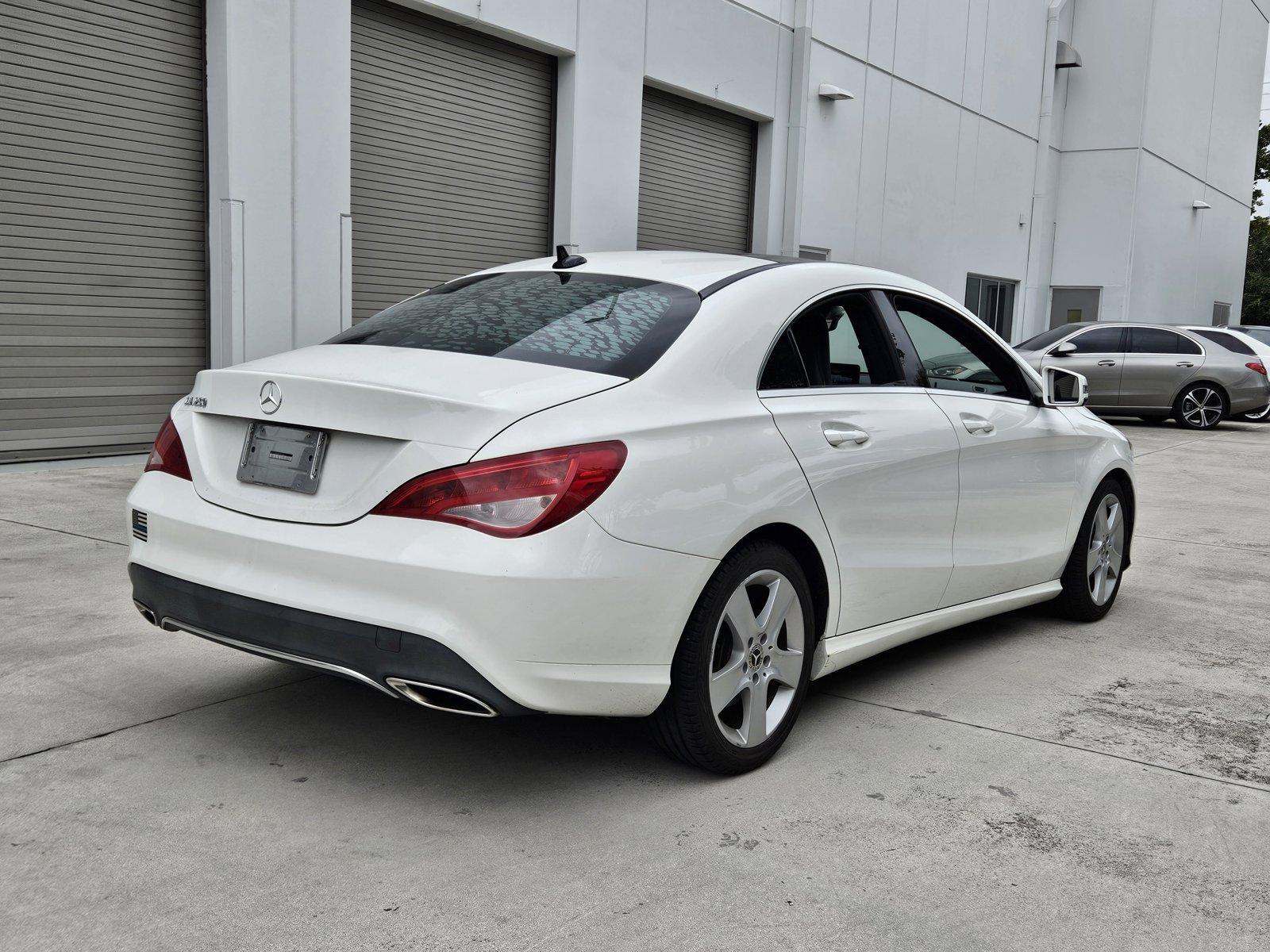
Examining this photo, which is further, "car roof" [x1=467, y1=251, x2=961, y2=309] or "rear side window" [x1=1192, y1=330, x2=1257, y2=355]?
"rear side window" [x1=1192, y1=330, x2=1257, y2=355]

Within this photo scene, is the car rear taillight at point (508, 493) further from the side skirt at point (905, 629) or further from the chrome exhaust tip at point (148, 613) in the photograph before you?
the side skirt at point (905, 629)

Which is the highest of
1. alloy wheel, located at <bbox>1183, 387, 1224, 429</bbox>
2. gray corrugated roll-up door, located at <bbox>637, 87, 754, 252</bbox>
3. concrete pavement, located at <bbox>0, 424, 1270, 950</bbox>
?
gray corrugated roll-up door, located at <bbox>637, 87, 754, 252</bbox>

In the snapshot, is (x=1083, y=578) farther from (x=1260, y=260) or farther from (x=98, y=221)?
(x=1260, y=260)

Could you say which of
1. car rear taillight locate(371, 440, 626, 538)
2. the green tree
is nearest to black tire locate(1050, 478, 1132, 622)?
car rear taillight locate(371, 440, 626, 538)

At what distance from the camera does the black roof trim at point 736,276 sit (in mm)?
3789

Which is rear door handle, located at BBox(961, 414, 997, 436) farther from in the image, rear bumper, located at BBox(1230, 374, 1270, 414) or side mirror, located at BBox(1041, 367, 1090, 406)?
rear bumper, located at BBox(1230, 374, 1270, 414)

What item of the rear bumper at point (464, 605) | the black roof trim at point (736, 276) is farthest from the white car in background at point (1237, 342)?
the rear bumper at point (464, 605)

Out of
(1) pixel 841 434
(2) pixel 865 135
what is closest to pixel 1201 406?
(2) pixel 865 135

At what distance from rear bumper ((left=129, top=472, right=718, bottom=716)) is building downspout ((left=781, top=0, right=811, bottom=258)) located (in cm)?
1453

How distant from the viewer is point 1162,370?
18500 mm

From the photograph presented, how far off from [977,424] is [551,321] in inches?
69.2

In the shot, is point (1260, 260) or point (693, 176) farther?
point (1260, 260)

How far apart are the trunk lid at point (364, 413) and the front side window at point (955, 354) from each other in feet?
5.40

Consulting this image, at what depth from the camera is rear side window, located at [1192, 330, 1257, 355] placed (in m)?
18.5
